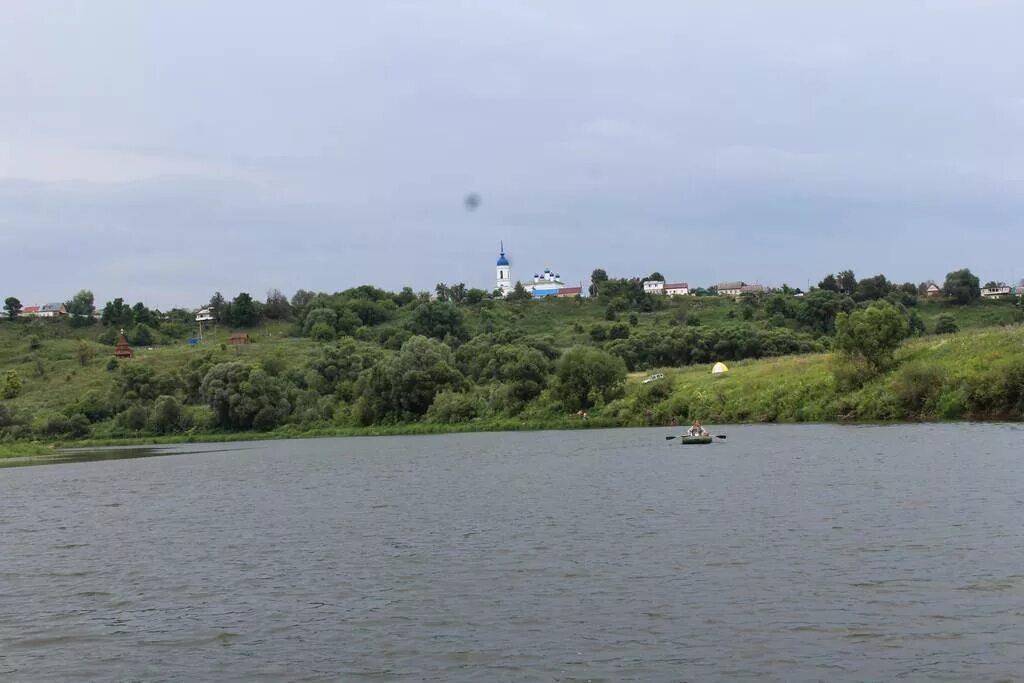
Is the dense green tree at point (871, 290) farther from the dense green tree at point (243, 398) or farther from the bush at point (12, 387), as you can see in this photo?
the bush at point (12, 387)

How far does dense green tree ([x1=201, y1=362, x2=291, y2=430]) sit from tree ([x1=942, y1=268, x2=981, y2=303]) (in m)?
127

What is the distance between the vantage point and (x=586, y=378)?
108562 millimetres

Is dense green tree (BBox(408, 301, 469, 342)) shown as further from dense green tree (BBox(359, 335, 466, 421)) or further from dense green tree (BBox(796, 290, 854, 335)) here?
dense green tree (BBox(796, 290, 854, 335))

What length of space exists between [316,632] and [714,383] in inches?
3438

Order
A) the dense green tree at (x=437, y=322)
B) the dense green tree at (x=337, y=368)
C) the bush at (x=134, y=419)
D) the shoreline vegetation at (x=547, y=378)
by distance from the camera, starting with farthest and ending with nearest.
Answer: the dense green tree at (x=437, y=322) → the dense green tree at (x=337, y=368) → the bush at (x=134, y=419) → the shoreline vegetation at (x=547, y=378)

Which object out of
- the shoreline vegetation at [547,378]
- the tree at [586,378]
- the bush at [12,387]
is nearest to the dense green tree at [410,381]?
the shoreline vegetation at [547,378]

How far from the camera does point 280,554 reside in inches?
1262

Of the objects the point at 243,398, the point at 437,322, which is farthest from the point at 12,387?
the point at 437,322

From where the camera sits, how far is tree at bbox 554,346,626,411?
356 ft

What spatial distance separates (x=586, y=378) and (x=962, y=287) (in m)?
110

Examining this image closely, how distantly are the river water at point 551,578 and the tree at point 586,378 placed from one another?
55.6 meters

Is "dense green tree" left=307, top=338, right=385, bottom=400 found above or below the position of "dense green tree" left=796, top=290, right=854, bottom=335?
below

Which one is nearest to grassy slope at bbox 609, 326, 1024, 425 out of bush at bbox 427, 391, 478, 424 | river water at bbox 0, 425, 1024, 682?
bush at bbox 427, 391, 478, 424

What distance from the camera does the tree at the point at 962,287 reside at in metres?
187
